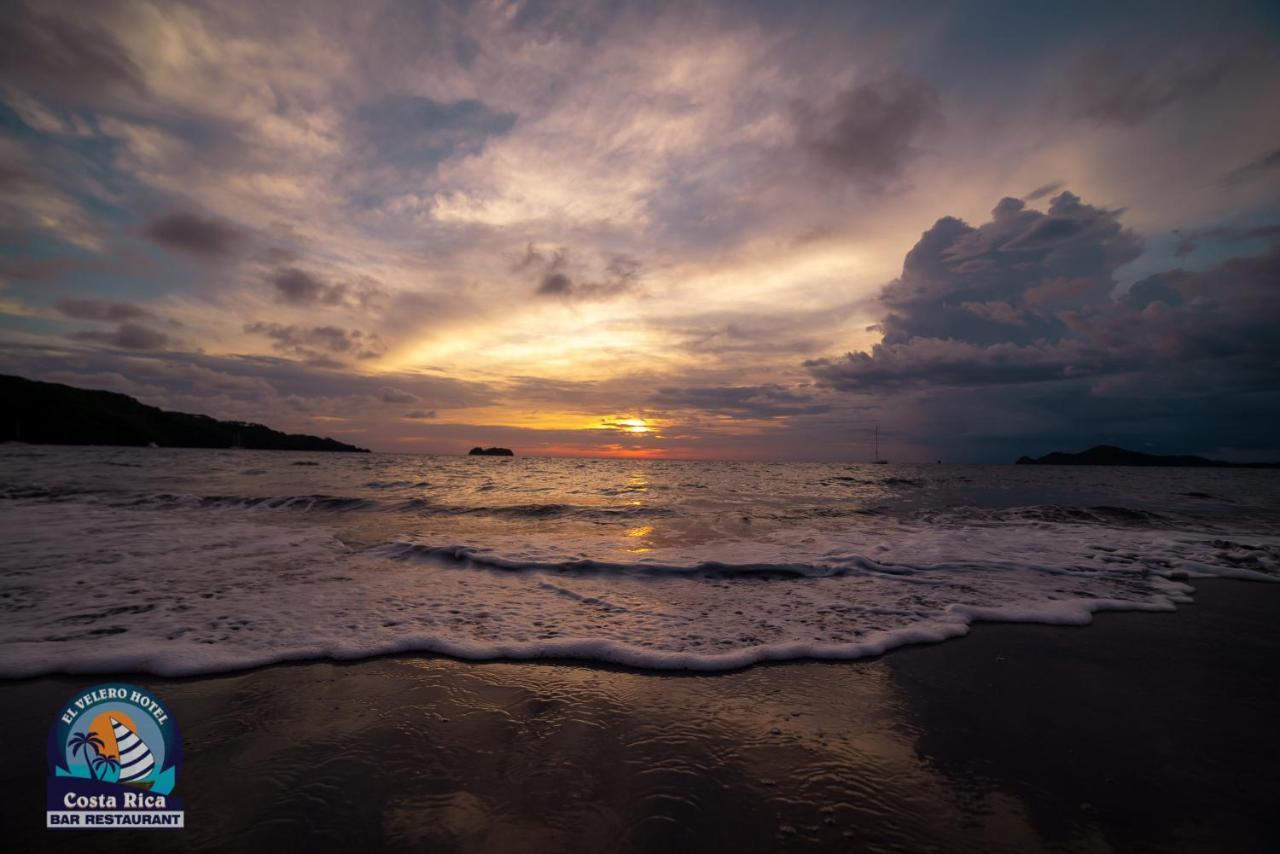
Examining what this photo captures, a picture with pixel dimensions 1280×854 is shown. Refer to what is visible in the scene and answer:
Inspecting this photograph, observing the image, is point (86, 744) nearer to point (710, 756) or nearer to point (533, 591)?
point (710, 756)

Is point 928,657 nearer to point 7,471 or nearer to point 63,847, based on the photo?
point 63,847

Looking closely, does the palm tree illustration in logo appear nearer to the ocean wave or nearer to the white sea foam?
the white sea foam

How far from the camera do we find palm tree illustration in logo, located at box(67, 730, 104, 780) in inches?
146

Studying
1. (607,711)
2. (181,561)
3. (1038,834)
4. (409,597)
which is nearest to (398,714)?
(607,711)

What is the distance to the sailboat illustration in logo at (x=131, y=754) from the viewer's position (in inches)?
137

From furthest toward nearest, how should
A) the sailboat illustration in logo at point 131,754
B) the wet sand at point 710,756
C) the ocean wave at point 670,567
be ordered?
the ocean wave at point 670,567 < the sailboat illustration in logo at point 131,754 < the wet sand at point 710,756

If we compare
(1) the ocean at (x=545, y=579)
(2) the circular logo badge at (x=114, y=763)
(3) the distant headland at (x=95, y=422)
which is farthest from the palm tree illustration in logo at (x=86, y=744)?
(3) the distant headland at (x=95, y=422)

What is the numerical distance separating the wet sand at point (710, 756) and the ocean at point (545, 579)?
0.67 m

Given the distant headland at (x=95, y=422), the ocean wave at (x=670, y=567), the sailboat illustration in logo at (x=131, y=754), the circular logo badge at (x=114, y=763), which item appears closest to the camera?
the circular logo badge at (x=114, y=763)

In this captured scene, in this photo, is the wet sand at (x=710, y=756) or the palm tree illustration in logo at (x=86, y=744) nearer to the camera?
the wet sand at (x=710, y=756)

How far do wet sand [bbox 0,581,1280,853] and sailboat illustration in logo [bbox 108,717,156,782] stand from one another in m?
0.24

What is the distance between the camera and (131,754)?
12.0 feet

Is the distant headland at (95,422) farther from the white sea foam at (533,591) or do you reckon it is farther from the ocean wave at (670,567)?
the ocean wave at (670,567)

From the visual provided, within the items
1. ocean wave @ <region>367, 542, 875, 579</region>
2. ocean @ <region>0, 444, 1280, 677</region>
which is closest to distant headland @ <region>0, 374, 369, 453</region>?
ocean @ <region>0, 444, 1280, 677</region>
